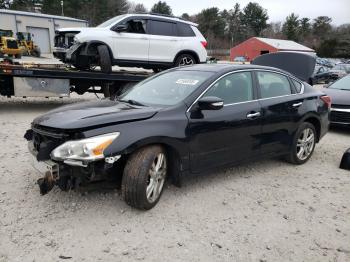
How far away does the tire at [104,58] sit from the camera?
891 cm

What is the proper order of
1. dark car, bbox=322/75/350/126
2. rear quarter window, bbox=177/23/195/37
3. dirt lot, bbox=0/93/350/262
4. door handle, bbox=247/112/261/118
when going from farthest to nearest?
rear quarter window, bbox=177/23/195/37 < dark car, bbox=322/75/350/126 < door handle, bbox=247/112/261/118 < dirt lot, bbox=0/93/350/262

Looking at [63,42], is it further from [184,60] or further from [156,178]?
[156,178]

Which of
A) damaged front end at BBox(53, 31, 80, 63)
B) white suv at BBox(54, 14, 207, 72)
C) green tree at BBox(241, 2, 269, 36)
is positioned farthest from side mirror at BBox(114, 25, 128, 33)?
green tree at BBox(241, 2, 269, 36)

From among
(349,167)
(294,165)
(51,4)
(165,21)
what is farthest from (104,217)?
(51,4)

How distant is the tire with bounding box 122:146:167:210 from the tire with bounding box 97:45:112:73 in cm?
579

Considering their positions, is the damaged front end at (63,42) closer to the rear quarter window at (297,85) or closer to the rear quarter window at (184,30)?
the rear quarter window at (184,30)

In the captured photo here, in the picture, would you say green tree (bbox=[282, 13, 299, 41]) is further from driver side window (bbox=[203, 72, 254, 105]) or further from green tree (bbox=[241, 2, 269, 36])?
driver side window (bbox=[203, 72, 254, 105])

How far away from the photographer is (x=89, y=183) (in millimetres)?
3492

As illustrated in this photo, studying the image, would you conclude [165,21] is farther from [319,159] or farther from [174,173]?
[174,173]

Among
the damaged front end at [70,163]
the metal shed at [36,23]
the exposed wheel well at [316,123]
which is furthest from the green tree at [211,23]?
the damaged front end at [70,163]

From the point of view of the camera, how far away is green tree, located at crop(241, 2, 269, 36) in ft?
300

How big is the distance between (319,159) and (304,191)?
66.2 inches

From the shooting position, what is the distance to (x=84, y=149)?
10.8 feet

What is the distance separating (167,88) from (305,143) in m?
2.52
